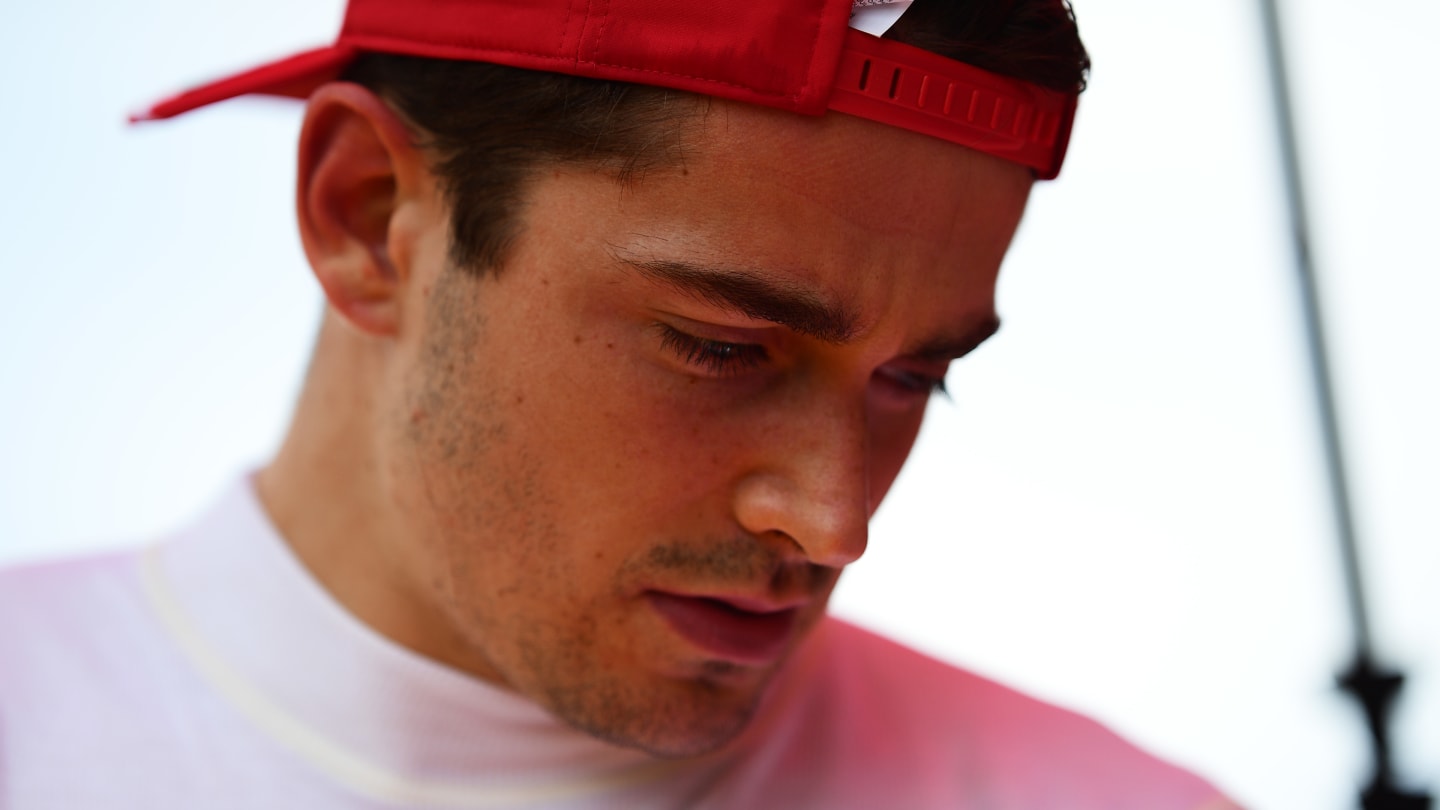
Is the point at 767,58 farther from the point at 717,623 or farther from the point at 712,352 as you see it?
the point at 717,623

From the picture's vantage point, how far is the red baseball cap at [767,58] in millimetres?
917

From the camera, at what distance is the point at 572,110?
0.98 metres

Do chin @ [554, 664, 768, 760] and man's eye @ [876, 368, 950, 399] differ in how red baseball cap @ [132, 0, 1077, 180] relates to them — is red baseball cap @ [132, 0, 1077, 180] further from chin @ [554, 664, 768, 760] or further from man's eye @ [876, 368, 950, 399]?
chin @ [554, 664, 768, 760]

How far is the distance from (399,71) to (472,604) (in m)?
0.45

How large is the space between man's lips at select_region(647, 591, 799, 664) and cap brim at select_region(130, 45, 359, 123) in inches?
21.2

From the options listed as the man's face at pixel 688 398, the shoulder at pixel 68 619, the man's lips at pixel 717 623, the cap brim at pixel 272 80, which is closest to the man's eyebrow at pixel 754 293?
the man's face at pixel 688 398

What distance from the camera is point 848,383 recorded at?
98 cm

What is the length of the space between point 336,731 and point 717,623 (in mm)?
366

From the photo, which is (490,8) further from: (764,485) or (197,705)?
(197,705)

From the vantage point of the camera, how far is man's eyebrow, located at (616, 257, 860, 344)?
3.00 feet

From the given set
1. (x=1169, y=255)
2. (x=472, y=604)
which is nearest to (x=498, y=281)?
(x=472, y=604)

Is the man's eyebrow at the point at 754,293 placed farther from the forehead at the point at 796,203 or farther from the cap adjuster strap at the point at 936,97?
the cap adjuster strap at the point at 936,97

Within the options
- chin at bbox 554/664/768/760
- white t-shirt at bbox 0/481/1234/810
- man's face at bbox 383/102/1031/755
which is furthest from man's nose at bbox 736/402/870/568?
white t-shirt at bbox 0/481/1234/810

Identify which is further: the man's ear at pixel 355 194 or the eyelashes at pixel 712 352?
the man's ear at pixel 355 194
